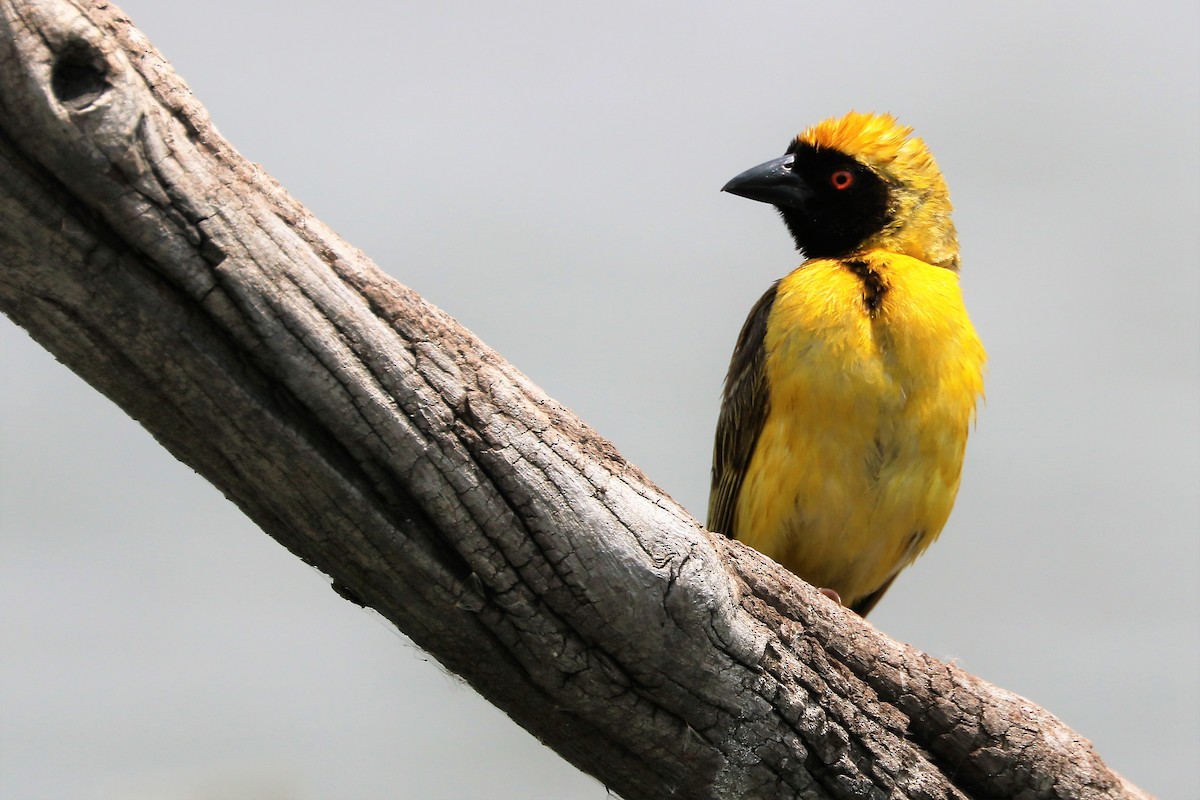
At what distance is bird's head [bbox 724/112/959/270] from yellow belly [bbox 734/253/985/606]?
0.37m

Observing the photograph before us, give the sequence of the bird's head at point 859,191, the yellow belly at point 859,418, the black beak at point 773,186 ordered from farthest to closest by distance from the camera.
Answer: the black beak at point 773,186, the bird's head at point 859,191, the yellow belly at point 859,418

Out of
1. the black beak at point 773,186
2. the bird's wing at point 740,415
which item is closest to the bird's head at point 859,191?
the black beak at point 773,186

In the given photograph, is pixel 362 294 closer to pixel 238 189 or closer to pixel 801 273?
pixel 238 189

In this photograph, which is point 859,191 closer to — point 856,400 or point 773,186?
point 773,186

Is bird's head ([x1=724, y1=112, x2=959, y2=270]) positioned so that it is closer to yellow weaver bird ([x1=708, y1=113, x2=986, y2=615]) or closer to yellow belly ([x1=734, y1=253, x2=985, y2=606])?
yellow weaver bird ([x1=708, y1=113, x2=986, y2=615])

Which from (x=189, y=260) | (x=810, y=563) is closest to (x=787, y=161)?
(x=810, y=563)

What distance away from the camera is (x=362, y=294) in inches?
107

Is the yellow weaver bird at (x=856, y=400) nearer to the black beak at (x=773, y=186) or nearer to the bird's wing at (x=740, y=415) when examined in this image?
the bird's wing at (x=740, y=415)

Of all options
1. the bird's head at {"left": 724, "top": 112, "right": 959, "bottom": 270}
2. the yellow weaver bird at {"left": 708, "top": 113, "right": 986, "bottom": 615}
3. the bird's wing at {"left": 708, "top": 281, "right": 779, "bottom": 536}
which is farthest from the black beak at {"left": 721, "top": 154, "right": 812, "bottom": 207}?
the bird's wing at {"left": 708, "top": 281, "right": 779, "bottom": 536}

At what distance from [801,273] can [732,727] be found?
83.9 inches

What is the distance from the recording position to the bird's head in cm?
507

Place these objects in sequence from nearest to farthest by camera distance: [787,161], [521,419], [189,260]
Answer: [189,260], [521,419], [787,161]

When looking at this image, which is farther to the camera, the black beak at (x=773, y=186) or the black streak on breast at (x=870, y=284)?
the black beak at (x=773, y=186)

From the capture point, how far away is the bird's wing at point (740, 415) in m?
4.68
